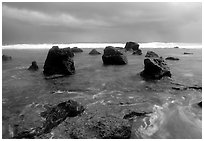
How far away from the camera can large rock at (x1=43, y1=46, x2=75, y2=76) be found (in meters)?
21.0

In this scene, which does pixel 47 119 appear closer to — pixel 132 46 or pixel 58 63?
pixel 58 63

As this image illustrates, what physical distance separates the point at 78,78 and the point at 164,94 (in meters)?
8.17

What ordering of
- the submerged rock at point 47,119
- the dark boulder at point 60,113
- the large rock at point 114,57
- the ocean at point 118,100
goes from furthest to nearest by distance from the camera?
the large rock at point 114,57, the dark boulder at point 60,113, the ocean at point 118,100, the submerged rock at point 47,119

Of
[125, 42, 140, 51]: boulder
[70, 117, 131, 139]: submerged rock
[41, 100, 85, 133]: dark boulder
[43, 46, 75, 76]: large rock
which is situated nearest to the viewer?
[70, 117, 131, 139]: submerged rock

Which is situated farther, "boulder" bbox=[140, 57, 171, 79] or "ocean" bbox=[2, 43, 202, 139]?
"boulder" bbox=[140, 57, 171, 79]

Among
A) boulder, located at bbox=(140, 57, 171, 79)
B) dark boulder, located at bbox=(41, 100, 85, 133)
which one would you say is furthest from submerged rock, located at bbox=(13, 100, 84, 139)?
boulder, located at bbox=(140, 57, 171, 79)

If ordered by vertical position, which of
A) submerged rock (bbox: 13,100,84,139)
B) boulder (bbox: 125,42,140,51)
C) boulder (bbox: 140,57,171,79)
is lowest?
submerged rock (bbox: 13,100,84,139)

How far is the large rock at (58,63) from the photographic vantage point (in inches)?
826

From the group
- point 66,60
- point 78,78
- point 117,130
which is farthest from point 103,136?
point 66,60

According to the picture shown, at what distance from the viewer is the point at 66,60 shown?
2156 cm

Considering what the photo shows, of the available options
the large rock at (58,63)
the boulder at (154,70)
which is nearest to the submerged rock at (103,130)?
the boulder at (154,70)

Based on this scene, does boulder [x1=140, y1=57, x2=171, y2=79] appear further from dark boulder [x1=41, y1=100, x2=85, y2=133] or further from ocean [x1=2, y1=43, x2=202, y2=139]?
dark boulder [x1=41, y1=100, x2=85, y2=133]

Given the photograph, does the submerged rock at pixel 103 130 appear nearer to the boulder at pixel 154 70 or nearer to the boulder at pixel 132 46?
the boulder at pixel 154 70

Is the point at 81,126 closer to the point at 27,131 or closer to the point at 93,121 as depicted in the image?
the point at 93,121
